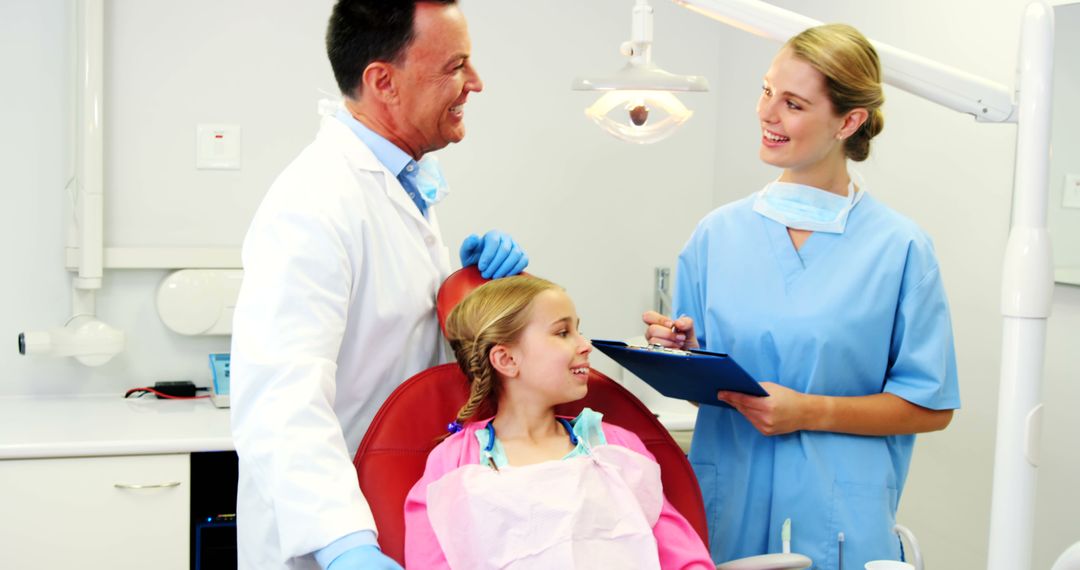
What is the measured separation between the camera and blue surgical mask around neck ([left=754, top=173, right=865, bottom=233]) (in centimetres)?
163

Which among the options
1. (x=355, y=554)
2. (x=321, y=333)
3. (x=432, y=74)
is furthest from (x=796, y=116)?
(x=355, y=554)

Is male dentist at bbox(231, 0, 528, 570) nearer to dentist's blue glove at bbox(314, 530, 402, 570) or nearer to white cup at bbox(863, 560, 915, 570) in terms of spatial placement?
dentist's blue glove at bbox(314, 530, 402, 570)

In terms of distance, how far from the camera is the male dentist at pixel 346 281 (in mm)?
1215

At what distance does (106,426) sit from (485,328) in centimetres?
133

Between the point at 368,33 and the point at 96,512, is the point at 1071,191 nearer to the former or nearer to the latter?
the point at 368,33

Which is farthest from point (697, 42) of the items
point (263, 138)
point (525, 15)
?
point (263, 138)

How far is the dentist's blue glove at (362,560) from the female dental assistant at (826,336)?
606 millimetres

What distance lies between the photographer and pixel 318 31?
2.83 meters

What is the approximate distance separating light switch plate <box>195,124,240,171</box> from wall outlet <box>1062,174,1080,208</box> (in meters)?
2.03

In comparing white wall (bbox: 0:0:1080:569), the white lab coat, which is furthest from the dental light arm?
white wall (bbox: 0:0:1080:569)

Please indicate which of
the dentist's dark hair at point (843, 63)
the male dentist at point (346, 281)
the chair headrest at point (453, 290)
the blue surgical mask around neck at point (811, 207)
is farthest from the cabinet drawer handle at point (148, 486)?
the dentist's dark hair at point (843, 63)

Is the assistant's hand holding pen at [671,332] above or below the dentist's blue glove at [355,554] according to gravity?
above

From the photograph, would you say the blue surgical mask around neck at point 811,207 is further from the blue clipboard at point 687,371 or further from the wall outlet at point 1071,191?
the wall outlet at point 1071,191

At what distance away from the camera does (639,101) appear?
2037mm
